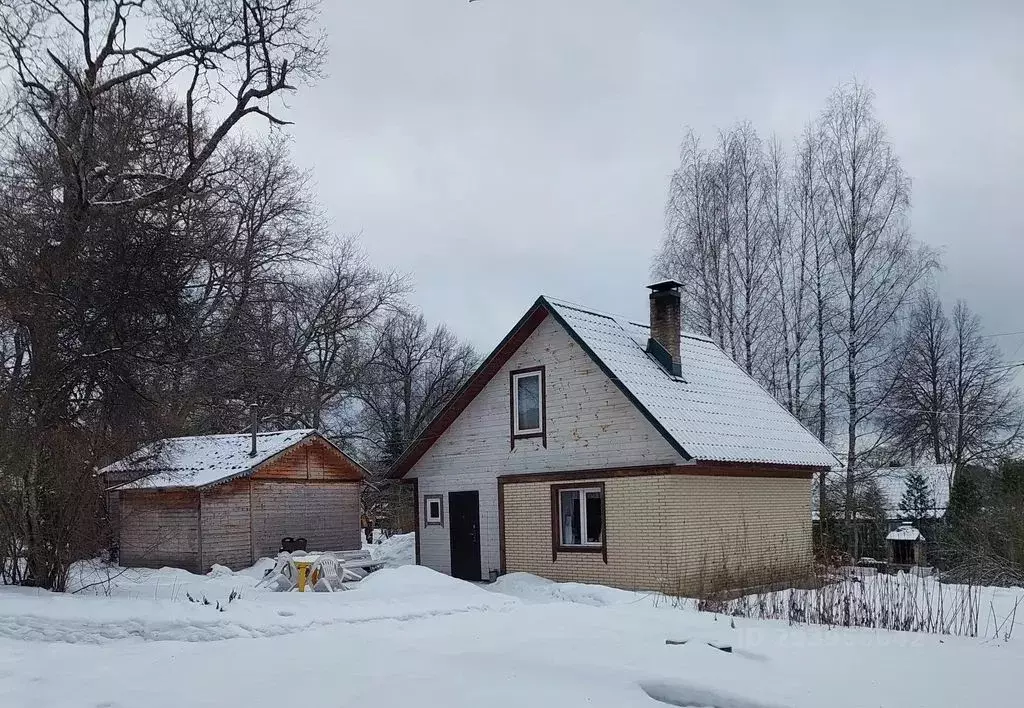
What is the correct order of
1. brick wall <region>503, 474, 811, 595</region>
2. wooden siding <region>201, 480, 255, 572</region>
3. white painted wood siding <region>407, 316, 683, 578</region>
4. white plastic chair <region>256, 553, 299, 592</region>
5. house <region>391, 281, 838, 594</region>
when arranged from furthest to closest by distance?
wooden siding <region>201, 480, 255, 572</region>
white painted wood siding <region>407, 316, 683, 578</region>
house <region>391, 281, 838, 594</region>
white plastic chair <region>256, 553, 299, 592</region>
brick wall <region>503, 474, 811, 595</region>

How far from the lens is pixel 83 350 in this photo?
15.9 meters

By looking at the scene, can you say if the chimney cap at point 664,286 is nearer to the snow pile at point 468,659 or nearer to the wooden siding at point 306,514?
the snow pile at point 468,659

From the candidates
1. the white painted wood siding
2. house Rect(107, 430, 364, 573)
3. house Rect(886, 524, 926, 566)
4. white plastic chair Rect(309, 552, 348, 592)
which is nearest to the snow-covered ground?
white plastic chair Rect(309, 552, 348, 592)

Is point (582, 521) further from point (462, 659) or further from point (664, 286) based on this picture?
point (462, 659)

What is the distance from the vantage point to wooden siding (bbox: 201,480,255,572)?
74.2 ft

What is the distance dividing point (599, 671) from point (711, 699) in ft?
4.28

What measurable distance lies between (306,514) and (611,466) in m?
10.7

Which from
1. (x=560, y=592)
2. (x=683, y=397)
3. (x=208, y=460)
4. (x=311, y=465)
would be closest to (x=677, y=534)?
(x=560, y=592)

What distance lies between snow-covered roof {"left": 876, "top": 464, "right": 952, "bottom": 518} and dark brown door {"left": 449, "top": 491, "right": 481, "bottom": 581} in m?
16.7

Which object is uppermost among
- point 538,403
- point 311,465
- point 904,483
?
point 538,403

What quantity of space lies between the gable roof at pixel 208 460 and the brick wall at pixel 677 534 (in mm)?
7438

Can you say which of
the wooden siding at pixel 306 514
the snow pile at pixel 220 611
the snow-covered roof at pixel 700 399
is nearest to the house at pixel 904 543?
the snow-covered roof at pixel 700 399

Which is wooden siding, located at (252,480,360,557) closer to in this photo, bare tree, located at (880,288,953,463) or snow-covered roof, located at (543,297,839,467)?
snow-covered roof, located at (543,297,839,467)

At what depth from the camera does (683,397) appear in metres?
19.0
